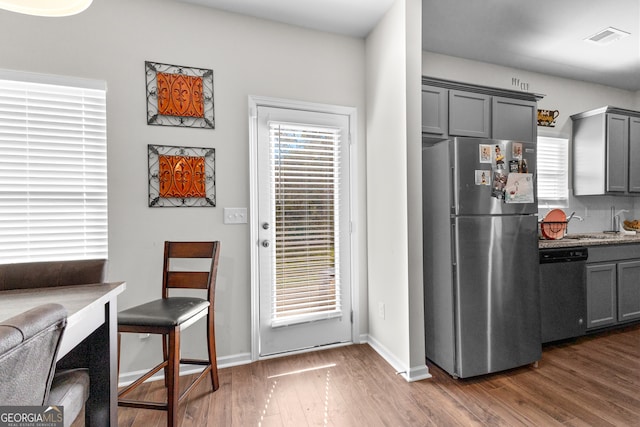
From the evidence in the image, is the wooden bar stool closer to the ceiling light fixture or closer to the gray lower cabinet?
the ceiling light fixture

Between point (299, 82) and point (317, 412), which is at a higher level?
point (299, 82)

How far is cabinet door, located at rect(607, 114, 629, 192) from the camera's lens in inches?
132

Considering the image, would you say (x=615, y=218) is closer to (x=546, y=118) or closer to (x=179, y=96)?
(x=546, y=118)

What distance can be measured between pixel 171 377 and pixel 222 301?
2.70 ft

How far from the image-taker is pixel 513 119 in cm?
284

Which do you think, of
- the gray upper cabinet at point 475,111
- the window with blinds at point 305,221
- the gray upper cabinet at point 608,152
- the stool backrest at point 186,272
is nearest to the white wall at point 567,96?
the gray upper cabinet at point 608,152

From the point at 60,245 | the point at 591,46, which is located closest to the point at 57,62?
the point at 60,245

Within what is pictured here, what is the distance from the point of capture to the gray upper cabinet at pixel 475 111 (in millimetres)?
2559

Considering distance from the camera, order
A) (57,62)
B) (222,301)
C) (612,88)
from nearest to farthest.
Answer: (57,62) → (222,301) → (612,88)

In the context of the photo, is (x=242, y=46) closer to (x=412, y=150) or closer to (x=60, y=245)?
(x=412, y=150)

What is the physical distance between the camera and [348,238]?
269 centimetres

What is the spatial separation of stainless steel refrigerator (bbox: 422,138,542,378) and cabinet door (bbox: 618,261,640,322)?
4.74ft

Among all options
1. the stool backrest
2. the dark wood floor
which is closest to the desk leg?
the dark wood floor

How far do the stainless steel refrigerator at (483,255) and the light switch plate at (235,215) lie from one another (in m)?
1.48
